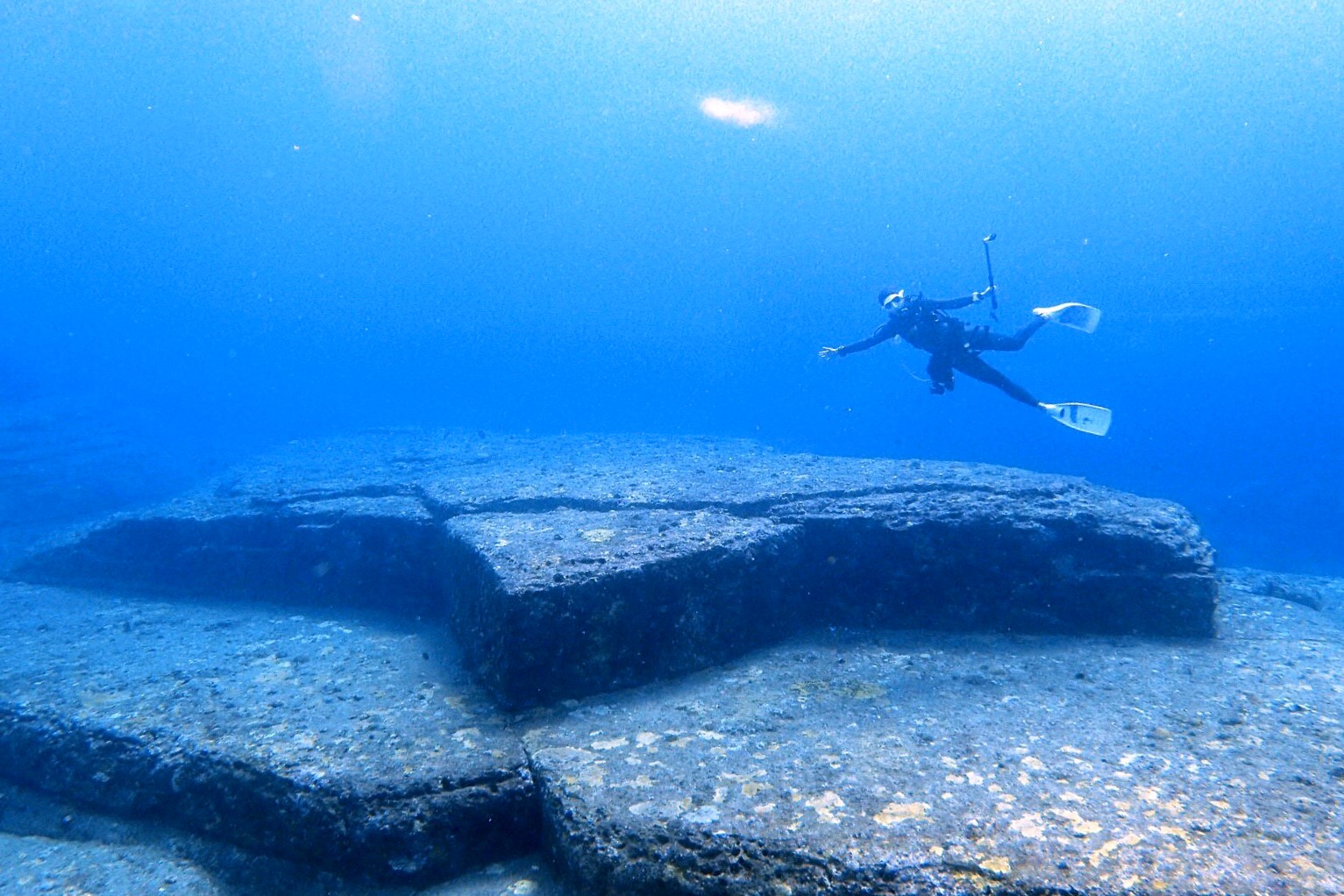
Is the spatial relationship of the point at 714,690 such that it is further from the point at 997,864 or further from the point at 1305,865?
the point at 1305,865

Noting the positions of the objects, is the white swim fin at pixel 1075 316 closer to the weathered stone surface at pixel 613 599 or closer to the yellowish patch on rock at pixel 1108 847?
Answer: the weathered stone surface at pixel 613 599

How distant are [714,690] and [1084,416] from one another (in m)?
6.59

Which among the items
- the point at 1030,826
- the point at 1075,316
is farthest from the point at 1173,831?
the point at 1075,316

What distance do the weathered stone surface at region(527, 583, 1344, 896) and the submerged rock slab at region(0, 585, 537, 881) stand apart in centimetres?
42

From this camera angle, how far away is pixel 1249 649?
432cm

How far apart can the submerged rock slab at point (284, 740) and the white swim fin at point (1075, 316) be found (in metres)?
8.04

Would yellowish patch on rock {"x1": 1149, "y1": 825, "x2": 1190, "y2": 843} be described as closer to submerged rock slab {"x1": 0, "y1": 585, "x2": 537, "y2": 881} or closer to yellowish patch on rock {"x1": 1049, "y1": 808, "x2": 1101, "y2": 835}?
yellowish patch on rock {"x1": 1049, "y1": 808, "x2": 1101, "y2": 835}

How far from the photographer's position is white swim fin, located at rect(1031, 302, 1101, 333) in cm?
840

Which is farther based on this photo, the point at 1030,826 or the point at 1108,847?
the point at 1030,826

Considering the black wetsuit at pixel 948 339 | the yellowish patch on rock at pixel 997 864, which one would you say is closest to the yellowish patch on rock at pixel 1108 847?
the yellowish patch on rock at pixel 997 864

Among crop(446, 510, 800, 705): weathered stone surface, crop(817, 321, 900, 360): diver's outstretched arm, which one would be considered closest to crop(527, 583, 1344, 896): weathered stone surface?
crop(446, 510, 800, 705): weathered stone surface

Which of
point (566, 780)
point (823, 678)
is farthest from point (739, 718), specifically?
point (566, 780)

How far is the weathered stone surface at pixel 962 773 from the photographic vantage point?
2.26 metres

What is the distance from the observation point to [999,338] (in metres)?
8.78
